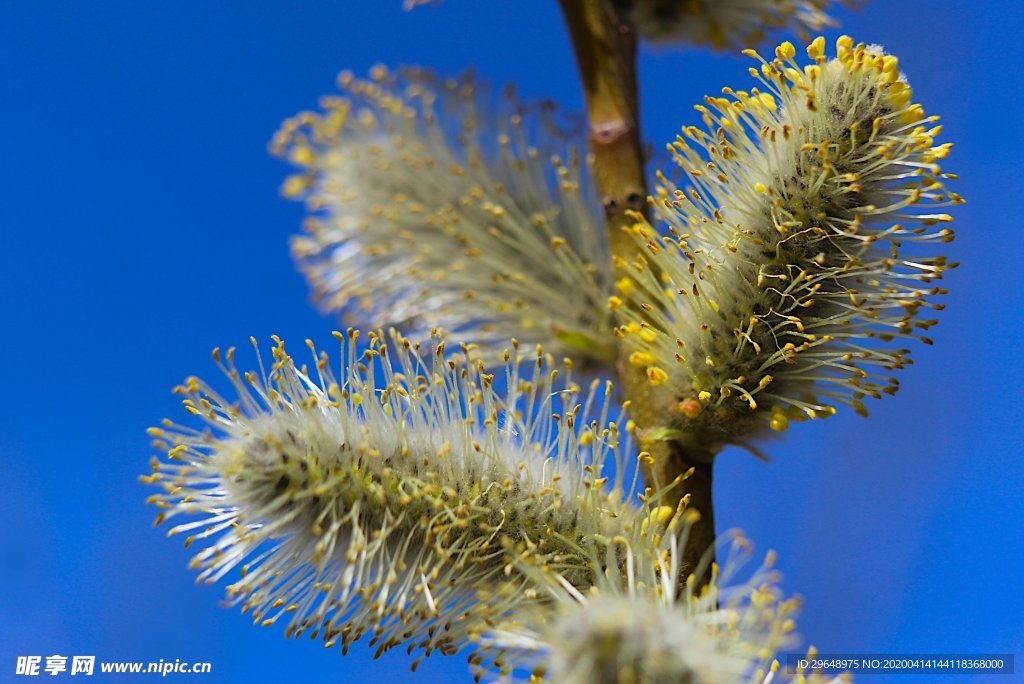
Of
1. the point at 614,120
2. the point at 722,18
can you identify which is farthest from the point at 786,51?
the point at 722,18

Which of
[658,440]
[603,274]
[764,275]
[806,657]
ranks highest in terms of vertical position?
[603,274]

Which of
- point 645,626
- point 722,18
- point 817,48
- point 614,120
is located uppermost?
point 722,18

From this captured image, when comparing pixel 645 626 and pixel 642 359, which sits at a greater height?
pixel 642 359

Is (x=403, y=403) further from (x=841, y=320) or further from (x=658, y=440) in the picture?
(x=841, y=320)

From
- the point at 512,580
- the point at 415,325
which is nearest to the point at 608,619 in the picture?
the point at 512,580

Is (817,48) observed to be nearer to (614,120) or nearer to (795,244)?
(795,244)

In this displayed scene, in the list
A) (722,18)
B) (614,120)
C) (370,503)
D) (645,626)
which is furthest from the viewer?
(722,18)
